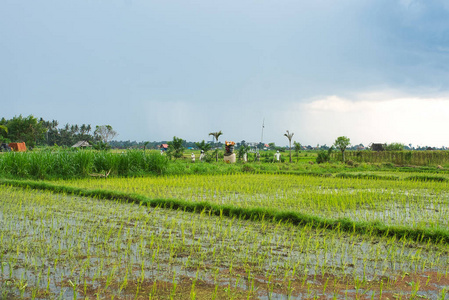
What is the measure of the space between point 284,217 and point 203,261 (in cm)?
235

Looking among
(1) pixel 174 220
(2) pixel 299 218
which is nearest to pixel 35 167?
(1) pixel 174 220

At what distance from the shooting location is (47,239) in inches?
163

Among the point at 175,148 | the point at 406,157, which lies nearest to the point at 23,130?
the point at 175,148

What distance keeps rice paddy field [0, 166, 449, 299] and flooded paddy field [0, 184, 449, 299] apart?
0.01m

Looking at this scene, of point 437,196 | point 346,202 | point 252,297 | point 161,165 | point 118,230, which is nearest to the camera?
point 252,297

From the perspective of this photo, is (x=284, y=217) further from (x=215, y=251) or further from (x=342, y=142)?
(x=342, y=142)

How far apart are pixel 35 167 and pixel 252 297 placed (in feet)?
34.8

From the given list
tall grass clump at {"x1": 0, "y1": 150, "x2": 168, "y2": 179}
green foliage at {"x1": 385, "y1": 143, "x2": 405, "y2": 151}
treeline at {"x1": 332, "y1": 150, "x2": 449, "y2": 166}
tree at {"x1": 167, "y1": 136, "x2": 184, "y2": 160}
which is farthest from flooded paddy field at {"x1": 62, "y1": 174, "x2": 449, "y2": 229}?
green foliage at {"x1": 385, "y1": 143, "x2": 405, "y2": 151}

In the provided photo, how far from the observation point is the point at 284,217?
5.56 m

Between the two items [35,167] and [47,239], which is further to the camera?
[35,167]

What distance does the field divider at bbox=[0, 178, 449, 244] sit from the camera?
182 inches

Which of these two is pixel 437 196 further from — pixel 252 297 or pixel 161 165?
pixel 161 165

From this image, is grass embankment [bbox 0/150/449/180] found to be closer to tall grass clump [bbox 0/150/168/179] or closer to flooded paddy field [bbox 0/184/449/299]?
tall grass clump [bbox 0/150/168/179]

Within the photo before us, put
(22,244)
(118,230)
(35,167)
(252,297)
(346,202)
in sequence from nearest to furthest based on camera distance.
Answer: (252,297)
(22,244)
(118,230)
(346,202)
(35,167)
